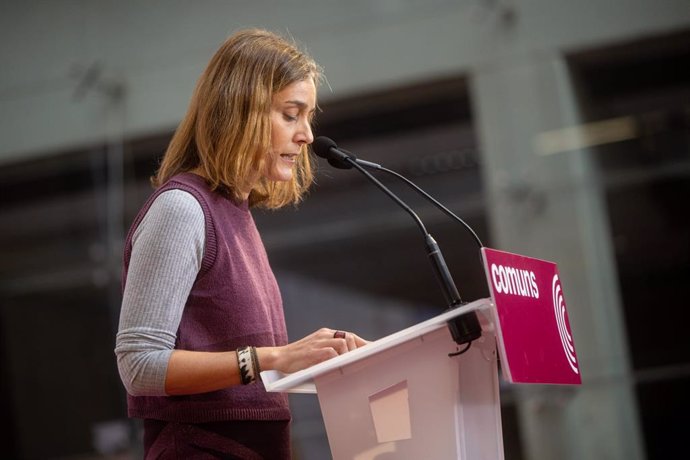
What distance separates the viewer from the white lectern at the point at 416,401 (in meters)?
1.62

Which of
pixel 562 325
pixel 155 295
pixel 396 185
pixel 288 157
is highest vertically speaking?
pixel 396 185

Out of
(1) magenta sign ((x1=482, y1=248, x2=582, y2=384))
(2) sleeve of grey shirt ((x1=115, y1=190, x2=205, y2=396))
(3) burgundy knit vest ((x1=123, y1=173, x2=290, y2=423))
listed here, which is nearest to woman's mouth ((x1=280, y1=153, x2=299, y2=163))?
(3) burgundy knit vest ((x1=123, y1=173, x2=290, y2=423))

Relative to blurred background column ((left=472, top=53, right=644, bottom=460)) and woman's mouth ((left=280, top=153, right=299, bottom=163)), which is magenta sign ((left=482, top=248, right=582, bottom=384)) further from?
blurred background column ((left=472, top=53, right=644, bottom=460))

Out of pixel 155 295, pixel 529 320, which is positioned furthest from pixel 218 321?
pixel 529 320

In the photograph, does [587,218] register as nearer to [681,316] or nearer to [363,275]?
[681,316]

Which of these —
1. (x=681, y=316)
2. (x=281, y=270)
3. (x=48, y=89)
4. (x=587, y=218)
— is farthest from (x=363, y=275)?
(x=48, y=89)

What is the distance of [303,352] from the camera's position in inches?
62.9

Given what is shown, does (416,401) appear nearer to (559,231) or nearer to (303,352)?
(303,352)

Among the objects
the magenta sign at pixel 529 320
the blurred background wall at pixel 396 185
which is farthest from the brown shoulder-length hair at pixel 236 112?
the blurred background wall at pixel 396 185

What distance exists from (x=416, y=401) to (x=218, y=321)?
0.37m

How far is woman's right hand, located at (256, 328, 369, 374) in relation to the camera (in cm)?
160

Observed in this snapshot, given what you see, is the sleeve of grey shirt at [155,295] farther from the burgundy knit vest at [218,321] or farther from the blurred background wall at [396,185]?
the blurred background wall at [396,185]

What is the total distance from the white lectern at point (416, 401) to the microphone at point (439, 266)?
0.20 ft

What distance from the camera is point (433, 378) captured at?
1631 mm
